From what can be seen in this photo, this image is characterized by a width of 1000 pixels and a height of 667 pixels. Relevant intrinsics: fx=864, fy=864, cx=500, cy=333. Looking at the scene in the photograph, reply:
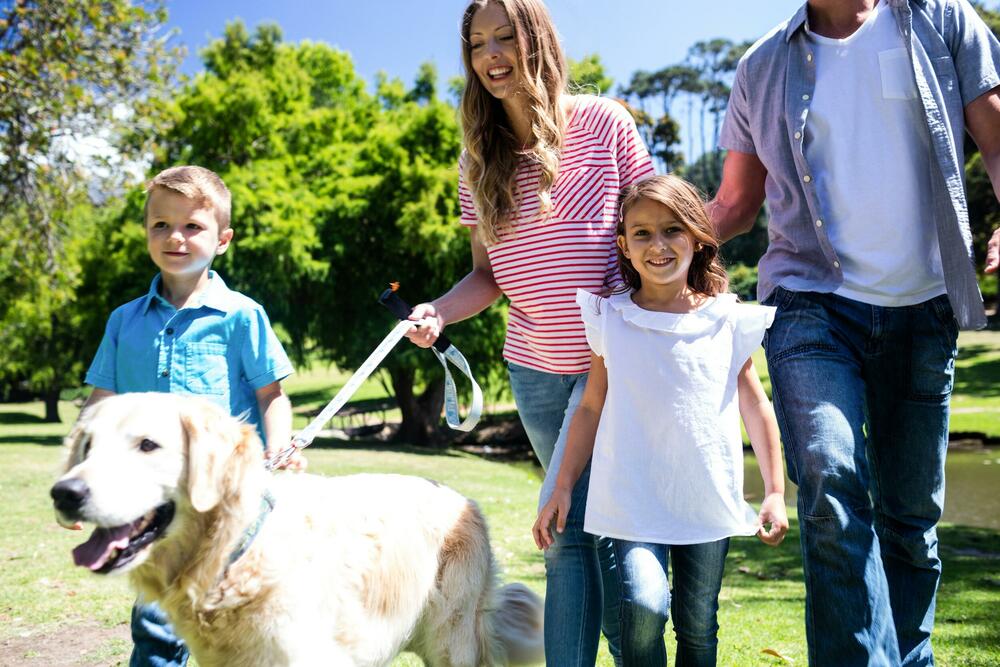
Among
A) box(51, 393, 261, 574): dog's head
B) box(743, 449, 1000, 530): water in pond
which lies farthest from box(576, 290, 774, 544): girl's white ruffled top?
box(743, 449, 1000, 530): water in pond

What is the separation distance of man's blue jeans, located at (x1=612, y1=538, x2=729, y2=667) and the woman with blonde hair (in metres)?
0.31

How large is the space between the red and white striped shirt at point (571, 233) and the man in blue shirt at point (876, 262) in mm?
569

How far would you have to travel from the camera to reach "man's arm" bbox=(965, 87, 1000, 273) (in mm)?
2943

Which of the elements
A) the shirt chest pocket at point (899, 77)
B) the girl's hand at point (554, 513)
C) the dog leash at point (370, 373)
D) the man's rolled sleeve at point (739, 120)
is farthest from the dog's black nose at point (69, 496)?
the shirt chest pocket at point (899, 77)

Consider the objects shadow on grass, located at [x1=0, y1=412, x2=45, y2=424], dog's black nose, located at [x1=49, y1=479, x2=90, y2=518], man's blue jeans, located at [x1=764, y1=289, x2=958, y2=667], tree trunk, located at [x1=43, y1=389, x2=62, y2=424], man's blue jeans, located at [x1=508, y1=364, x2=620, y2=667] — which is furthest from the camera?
tree trunk, located at [x1=43, y1=389, x2=62, y2=424]

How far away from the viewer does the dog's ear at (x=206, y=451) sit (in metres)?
2.53

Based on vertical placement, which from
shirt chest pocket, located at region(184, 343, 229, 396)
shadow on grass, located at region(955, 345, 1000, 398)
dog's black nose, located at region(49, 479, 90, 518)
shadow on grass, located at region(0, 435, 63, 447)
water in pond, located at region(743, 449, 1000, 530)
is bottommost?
shadow on grass, located at region(0, 435, 63, 447)

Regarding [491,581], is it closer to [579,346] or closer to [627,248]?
[579,346]

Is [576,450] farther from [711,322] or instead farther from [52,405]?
[52,405]

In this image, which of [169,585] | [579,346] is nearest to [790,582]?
[579,346]

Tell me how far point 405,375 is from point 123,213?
8.79 metres

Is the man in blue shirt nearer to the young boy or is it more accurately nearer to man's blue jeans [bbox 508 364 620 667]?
man's blue jeans [bbox 508 364 620 667]

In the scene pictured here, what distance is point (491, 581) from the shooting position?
11.2 ft

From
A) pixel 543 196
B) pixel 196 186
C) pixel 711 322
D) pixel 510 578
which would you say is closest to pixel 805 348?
pixel 711 322
